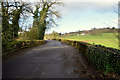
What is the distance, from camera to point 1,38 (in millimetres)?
7652

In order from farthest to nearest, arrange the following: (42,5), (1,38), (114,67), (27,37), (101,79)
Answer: (42,5) → (27,37) → (1,38) → (101,79) → (114,67)

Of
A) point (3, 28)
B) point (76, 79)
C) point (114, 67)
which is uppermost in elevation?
point (3, 28)

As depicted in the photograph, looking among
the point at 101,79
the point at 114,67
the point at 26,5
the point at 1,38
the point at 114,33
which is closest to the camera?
the point at 114,67

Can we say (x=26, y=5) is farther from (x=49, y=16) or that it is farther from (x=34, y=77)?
(x=34, y=77)

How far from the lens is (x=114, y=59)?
348 cm

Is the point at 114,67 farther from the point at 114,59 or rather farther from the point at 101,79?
the point at 101,79

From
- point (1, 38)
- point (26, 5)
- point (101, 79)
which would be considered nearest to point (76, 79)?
point (101, 79)

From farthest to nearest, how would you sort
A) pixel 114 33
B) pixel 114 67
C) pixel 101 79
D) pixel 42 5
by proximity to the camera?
1. pixel 42 5
2. pixel 114 33
3. pixel 101 79
4. pixel 114 67

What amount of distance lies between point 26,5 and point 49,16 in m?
14.5

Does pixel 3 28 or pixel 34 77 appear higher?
pixel 3 28

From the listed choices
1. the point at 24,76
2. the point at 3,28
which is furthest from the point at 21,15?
the point at 24,76

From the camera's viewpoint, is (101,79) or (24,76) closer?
(101,79)

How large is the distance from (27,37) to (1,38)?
514 inches

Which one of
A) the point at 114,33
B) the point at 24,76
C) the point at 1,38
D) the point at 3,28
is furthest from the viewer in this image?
the point at 3,28
